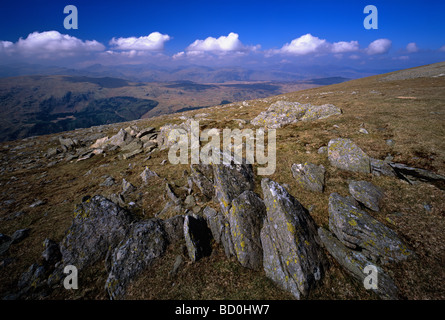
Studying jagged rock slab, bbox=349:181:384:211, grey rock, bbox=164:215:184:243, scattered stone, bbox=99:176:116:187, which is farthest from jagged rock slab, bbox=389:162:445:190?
scattered stone, bbox=99:176:116:187

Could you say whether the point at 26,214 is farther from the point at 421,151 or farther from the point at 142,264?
the point at 421,151

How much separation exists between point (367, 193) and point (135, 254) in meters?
17.5

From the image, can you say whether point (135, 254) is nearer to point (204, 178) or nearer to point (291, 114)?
point (204, 178)

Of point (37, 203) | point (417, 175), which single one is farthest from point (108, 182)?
point (417, 175)

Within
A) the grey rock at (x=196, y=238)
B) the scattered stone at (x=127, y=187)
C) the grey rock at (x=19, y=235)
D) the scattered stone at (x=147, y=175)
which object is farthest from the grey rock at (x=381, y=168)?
the grey rock at (x=19, y=235)

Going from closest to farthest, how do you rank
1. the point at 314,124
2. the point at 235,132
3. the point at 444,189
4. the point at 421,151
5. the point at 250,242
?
1. the point at 250,242
2. the point at 444,189
3. the point at 421,151
4. the point at 314,124
5. the point at 235,132

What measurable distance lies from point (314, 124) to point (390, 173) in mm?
15450

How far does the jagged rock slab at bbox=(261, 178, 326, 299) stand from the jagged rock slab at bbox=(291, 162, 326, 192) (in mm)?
4172

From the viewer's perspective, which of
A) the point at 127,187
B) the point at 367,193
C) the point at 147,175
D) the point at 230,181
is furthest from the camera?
the point at 147,175

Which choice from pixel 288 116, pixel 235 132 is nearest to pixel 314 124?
pixel 288 116

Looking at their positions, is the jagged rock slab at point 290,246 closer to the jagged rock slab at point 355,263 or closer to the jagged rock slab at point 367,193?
the jagged rock slab at point 355,263

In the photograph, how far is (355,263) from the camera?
9539 mm

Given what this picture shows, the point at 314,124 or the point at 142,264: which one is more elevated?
the point at 314,124
